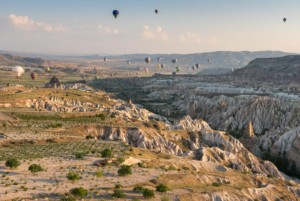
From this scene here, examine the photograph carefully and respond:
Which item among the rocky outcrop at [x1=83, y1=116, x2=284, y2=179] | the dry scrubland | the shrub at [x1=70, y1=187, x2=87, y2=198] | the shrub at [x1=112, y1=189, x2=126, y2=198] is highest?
the shrub at [x1=70, y1=187, x2=87, y2=198]

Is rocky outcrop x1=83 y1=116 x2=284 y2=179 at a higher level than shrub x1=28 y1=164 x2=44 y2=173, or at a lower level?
lower

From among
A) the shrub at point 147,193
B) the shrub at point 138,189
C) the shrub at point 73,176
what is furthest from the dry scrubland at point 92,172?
the shrub at point 73,176

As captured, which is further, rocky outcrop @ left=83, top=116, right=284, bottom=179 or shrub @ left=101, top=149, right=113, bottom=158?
rocky outcrop @ left=83, top=116, right=284, bottom=179

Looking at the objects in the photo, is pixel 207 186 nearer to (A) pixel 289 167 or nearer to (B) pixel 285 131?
(A) pixel 289 167

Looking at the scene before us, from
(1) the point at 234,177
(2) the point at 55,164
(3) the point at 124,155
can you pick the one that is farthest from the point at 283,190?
(2) the point at 55,164

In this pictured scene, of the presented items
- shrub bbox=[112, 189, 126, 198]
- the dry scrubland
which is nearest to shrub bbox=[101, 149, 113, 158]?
the dry scrubland

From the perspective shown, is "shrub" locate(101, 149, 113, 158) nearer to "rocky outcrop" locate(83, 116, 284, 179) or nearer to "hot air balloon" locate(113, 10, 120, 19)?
"rocky outcrop" locate(83, 116, 284, 179)

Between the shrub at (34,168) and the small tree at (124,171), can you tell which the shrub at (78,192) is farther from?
the shrub at (34,168)

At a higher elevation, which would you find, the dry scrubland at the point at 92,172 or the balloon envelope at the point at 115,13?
the balloon envelope at the point at 115,13

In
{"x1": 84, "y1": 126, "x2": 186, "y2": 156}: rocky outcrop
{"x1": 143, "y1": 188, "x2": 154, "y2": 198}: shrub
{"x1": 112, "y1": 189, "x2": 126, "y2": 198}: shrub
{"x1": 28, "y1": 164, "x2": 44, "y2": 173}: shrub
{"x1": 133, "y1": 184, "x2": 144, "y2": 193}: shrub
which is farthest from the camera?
{"x1": 84, "y1": 126, "x2": 186, "y2": 156}: rocky outcrop

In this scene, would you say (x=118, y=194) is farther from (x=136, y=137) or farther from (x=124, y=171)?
(x=136, y=137)

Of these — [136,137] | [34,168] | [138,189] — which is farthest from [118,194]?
[136,137]
